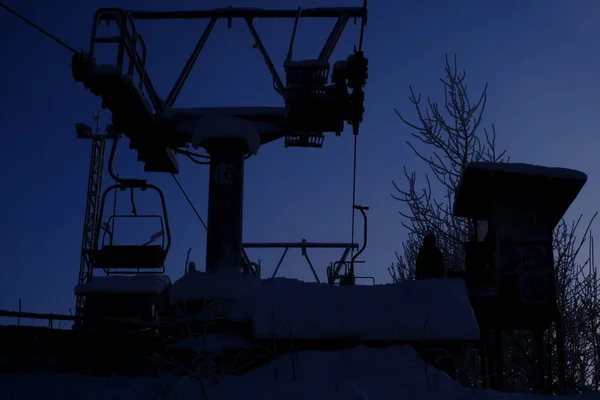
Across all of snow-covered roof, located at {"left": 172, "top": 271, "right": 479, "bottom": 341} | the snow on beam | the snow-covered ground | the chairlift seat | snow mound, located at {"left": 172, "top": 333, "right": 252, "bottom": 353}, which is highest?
the snow on beam

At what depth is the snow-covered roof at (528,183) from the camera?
8578 millimetres

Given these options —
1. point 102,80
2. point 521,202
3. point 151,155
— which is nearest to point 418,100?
point 521,202

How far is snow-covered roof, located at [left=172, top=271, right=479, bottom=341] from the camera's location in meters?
5.79

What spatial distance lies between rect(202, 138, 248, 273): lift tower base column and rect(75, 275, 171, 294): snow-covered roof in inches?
56.8

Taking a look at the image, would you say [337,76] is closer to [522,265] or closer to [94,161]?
[522,265]

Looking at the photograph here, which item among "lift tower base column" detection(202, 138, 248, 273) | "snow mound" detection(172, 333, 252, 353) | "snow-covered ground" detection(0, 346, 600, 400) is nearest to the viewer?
"snow-covered ground" detection(0, 346, 600, 400)

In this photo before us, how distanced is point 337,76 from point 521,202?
313 cm

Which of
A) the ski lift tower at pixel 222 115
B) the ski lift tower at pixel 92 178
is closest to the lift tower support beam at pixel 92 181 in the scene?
the ski lift tower at pixel 92 178

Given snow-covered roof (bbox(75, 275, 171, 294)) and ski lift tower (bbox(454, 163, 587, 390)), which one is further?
ski lift tower (bbox(454, 163, 587, 390))

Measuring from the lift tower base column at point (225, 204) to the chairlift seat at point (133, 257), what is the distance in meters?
0.77

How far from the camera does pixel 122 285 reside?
6.63 m

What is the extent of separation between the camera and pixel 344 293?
6254mm

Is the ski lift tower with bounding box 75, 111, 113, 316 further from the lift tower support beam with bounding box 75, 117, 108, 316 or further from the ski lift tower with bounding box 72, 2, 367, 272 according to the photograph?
the ski lift tower with bounding box 72, 2, 367, 272

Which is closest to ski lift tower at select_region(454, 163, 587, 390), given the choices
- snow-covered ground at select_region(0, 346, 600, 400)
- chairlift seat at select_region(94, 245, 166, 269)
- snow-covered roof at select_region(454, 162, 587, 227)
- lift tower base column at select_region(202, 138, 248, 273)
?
snow-covered roof at select_region(454, 162, 587, 227)
